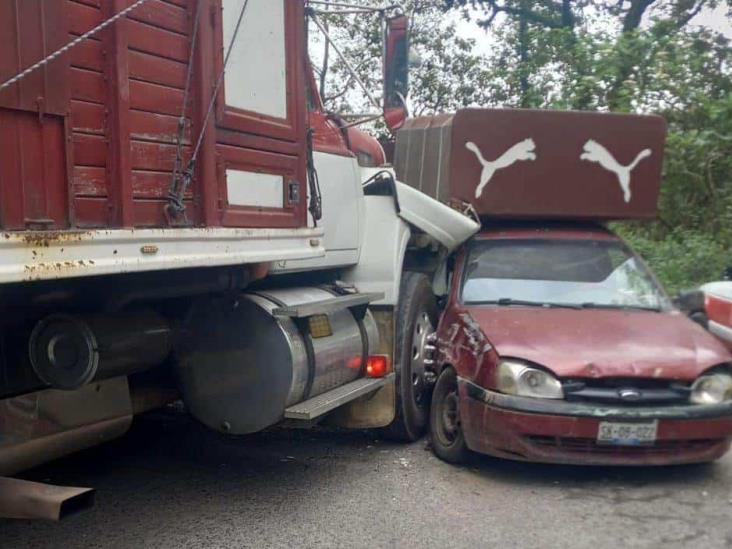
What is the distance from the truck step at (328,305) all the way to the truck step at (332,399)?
0.48 metres

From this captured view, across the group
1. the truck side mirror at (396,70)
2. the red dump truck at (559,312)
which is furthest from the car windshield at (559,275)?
the truck side mirror at (396,70)

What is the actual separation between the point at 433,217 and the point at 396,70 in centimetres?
129

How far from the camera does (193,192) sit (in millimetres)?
3855

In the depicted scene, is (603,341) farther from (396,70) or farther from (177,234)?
(177,234)

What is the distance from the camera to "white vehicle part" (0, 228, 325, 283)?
2762mm

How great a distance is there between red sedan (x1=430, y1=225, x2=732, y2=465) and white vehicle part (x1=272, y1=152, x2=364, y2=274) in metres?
0.91

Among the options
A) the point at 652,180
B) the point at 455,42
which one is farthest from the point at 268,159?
the point at 455,42

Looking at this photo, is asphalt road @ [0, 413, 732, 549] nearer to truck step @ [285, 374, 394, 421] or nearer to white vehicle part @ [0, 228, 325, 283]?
truck step @ [285, 374, 394, 421]

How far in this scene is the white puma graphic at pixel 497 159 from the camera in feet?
22.1

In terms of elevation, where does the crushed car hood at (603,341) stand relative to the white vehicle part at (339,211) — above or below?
below

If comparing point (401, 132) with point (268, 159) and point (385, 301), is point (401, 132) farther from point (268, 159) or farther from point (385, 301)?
point (268, 159)

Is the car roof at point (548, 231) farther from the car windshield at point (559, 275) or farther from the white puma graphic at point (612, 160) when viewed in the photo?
the white puma graphic at point (612, 160)

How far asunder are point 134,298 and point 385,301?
2329 mm

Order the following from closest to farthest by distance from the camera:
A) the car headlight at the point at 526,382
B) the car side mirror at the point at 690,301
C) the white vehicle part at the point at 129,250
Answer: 1. the white vehicle part at the point at 129,250
2. the car headlight at the point at 526,382
3. the car side mirror at the point at 690,301
